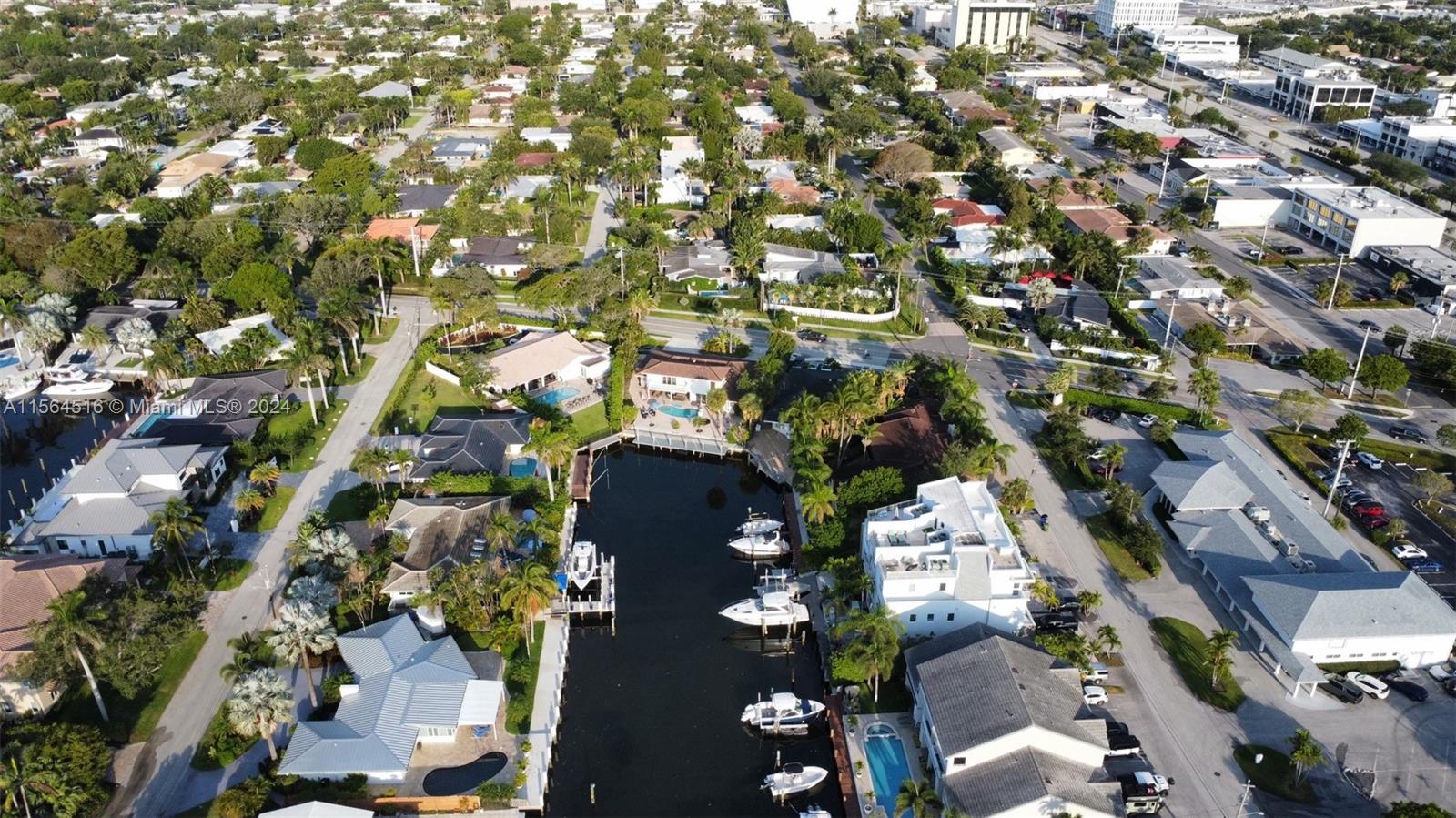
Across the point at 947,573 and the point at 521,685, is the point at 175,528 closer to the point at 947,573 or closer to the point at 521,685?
the point at 521,685

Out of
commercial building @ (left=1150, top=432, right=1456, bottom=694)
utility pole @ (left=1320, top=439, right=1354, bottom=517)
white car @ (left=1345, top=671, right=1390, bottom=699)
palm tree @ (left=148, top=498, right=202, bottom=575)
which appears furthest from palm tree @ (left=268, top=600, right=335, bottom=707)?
utility pole @ (left=1320, top=439, right=1354, bottom=517)

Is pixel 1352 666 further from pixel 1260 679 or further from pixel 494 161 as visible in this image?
pixel 494 161

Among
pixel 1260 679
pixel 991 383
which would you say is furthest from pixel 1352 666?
pixel 991 383

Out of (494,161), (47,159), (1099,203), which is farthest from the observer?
(47,159)

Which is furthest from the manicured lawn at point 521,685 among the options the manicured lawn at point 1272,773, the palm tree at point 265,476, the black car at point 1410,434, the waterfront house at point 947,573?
the black car at point 1410,434

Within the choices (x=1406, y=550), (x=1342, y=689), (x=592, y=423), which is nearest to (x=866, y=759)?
(x=1342, y=689)

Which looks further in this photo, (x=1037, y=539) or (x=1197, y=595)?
(x=1037, y=539)

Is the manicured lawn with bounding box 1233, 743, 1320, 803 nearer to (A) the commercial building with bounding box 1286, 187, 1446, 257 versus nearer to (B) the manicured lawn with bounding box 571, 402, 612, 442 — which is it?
(B) the manicured lawn with bounding box 571, 402, 612, 442
